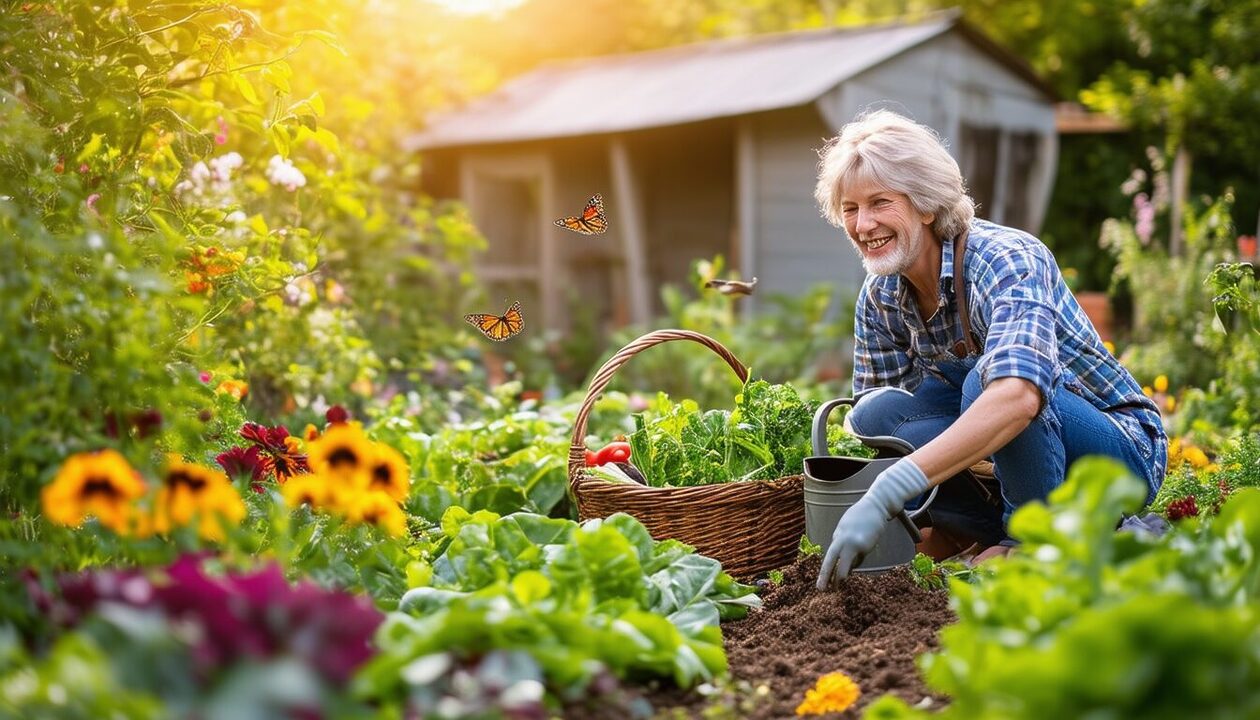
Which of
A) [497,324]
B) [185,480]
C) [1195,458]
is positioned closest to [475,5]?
[497,324]

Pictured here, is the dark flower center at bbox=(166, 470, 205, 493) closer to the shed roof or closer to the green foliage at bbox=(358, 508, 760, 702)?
the green foliage at bbox=(358, 508, 760, 702)

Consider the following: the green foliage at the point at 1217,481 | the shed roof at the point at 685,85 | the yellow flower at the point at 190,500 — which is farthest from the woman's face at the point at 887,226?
the shed roof at the point at 685,85

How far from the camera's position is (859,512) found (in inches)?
87.0

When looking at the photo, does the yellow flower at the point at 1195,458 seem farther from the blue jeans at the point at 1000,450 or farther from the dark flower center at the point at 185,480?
the dark flower center at the point at 185,480

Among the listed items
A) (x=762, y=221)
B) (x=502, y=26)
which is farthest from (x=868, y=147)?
(x=502, y=26)

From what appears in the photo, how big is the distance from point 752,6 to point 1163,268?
31.8 feet

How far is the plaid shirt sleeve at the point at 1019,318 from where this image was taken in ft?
7.90

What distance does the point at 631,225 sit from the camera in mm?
8062

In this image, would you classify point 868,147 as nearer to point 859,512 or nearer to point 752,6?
point 859,512

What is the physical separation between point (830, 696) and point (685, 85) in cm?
671

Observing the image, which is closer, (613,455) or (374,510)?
(374,510)

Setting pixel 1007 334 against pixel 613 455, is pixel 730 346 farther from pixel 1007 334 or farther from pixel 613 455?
pixel 1007 334

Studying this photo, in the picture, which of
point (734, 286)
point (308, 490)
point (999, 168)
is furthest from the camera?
point (999, 168)

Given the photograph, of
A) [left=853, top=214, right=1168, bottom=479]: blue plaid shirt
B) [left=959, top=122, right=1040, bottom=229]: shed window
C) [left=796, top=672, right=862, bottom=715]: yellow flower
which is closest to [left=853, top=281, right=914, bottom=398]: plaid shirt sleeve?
[left=853, top=214, right=1168, bottom=479]: blue plaid shirt
